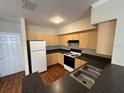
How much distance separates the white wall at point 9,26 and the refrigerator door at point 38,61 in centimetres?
143

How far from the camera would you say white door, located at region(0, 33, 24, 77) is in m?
2.71

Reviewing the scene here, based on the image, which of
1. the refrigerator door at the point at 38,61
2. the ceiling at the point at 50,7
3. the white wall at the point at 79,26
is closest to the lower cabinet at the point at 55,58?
the refrigerator door at the point at 38,61

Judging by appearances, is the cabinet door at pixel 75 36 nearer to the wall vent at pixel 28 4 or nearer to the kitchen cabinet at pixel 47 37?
the kitchen cabinet at pixel 47 37

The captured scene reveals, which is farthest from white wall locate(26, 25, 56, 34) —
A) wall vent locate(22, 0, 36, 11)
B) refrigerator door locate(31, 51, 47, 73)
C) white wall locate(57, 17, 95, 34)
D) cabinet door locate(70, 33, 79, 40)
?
wall vent locate(22, 0, 36, 11)

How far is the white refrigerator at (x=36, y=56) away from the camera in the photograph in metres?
2.69

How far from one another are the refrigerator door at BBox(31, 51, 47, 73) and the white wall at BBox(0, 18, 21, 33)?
1435 millimetres

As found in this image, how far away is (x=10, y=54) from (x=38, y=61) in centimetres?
129

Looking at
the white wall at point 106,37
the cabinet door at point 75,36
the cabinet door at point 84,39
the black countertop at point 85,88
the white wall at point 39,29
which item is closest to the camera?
the black countertop at point 85,88

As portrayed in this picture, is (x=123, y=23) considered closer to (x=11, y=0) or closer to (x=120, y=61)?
(x=120, y=61)

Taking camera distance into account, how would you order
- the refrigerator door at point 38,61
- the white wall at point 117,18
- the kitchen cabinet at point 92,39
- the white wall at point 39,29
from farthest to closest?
1. the white wall at point 39,29
2. the refrigerator door at point 38,61
3. the kitchen cabinet at point 92,39
4. the white wall at point 117,18

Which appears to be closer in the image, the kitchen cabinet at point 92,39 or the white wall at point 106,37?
the white wall at point 106,37

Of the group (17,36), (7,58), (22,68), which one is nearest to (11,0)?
(17,36)

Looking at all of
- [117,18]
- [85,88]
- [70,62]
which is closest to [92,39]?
[117,18]

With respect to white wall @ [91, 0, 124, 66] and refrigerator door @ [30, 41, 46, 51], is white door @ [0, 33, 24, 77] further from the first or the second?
white wall @ [91, 0, 124, 66]
